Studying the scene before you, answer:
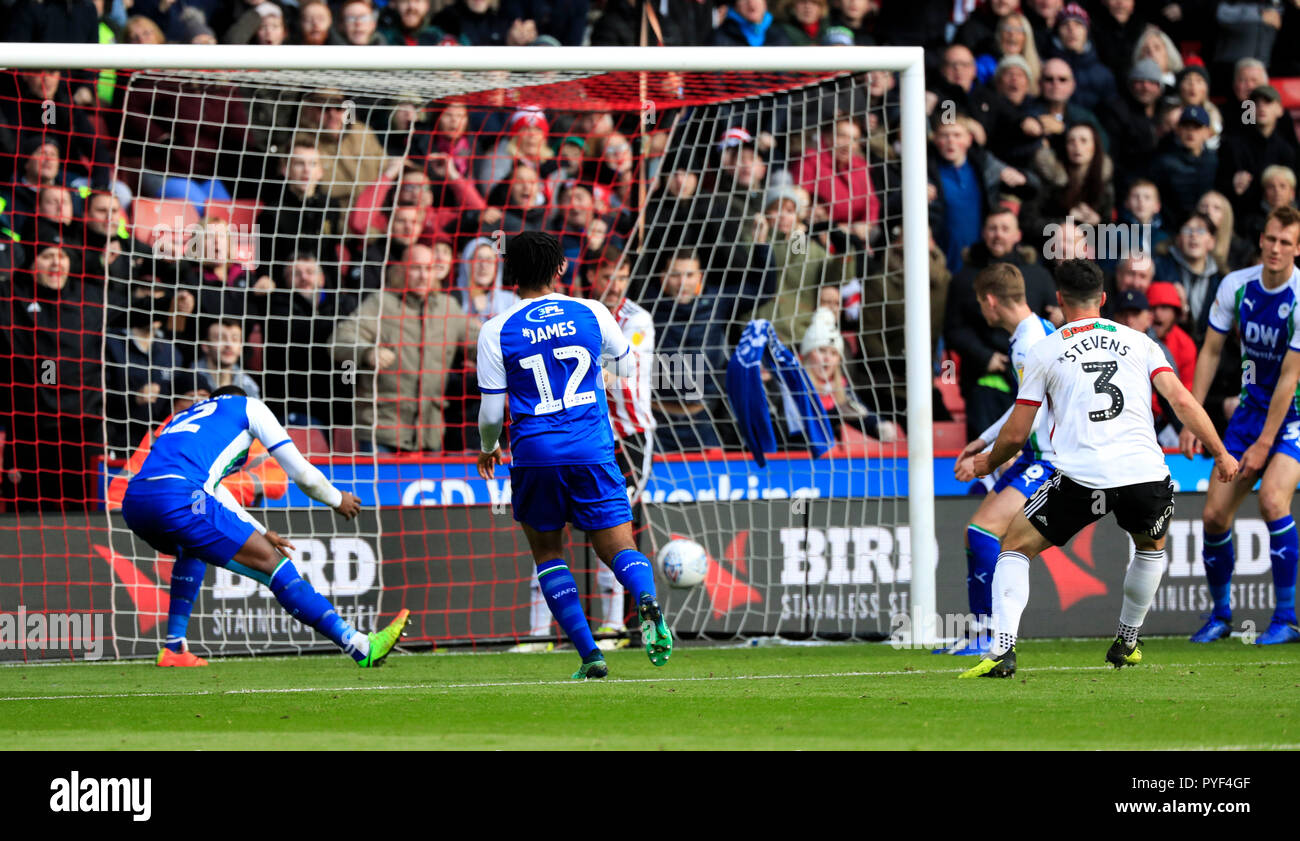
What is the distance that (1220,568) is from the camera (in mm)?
9031

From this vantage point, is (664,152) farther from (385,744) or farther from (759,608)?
(385,744)

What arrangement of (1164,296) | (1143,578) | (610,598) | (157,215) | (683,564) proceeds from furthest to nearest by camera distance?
(1164,296) → (157,215) → (610,598) → (683,564) → (1143,578)

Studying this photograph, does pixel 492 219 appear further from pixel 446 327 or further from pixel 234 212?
pixel 234 212

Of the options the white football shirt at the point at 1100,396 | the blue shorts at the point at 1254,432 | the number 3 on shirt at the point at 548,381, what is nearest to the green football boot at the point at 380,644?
the number 3 on shirt at the point at 548,381

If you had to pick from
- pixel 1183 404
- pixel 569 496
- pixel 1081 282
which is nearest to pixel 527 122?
pixel 569 496

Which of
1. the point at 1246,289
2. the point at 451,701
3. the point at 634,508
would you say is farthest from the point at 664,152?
the point at 451,701

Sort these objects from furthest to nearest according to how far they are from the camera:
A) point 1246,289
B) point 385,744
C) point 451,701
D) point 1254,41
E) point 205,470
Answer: point 1254,41 < point 1246,289 < point 205,470 < point 451,701 < point 385,744

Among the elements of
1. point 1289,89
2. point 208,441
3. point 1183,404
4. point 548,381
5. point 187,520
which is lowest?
point 187,520

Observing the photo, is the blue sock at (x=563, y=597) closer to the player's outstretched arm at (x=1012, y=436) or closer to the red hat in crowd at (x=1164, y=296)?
the player's outstretched arm at (x=1012, y=436)

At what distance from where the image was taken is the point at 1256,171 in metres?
13.1

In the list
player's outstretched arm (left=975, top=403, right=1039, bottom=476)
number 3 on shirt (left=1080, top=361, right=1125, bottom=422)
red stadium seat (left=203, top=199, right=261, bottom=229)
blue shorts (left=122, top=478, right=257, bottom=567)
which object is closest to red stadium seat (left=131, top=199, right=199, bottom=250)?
red stadium seat (left=203, top=199, right=261, bottom=229)

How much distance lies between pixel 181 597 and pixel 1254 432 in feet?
19.5

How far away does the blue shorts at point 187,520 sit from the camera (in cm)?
812
